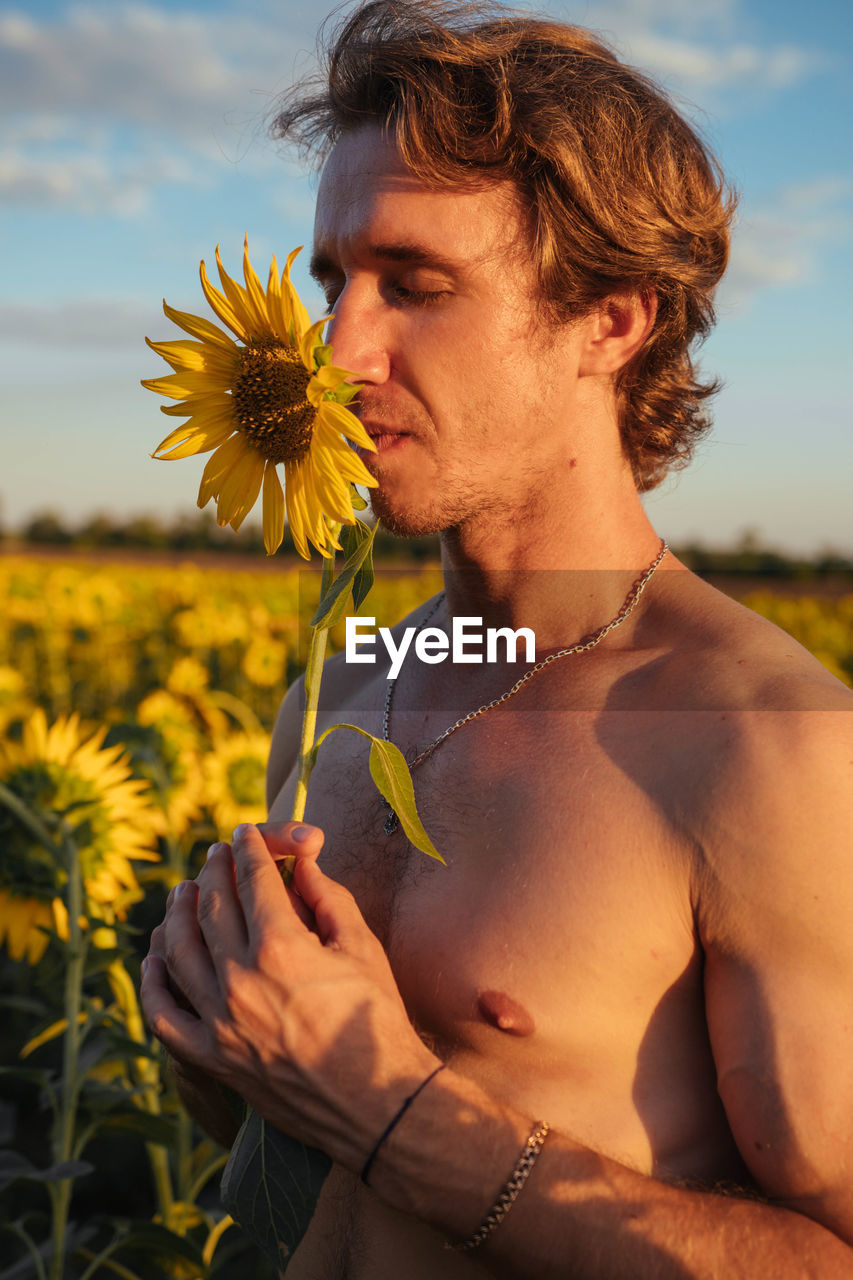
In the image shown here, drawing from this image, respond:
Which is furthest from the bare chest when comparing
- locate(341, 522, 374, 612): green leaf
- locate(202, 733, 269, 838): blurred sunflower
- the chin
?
locate(202, 733, 269, 838): blurred sunflower

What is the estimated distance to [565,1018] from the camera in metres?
1.68

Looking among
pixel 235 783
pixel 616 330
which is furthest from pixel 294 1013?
pixel 235 783

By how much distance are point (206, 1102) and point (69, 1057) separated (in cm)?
88

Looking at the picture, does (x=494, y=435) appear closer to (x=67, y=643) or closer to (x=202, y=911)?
(x=202, y=911)

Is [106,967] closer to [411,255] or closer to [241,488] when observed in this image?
[241,488]

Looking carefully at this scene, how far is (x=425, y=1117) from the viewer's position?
1.43 m

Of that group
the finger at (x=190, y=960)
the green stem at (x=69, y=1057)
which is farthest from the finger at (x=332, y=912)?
the green stem at (x=69, y=1057)

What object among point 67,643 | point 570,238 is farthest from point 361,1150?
point 67,643

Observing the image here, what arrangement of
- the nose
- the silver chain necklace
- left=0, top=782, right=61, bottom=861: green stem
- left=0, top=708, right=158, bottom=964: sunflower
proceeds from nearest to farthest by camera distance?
the nose → the silver chain necklace → left=0, top=782, right=61, bottom=861: green stem → left=0, top=708, right=158, bottom=964: sunflower

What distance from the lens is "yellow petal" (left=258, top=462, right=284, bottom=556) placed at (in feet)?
5.26

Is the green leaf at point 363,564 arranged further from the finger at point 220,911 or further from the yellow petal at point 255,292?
the finger at point 220,911

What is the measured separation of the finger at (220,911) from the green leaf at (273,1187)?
0.79ft

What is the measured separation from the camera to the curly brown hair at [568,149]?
6.98 feet

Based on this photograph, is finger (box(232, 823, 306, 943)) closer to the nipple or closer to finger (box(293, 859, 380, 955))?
finger (box(293, 859, 380, 955))
